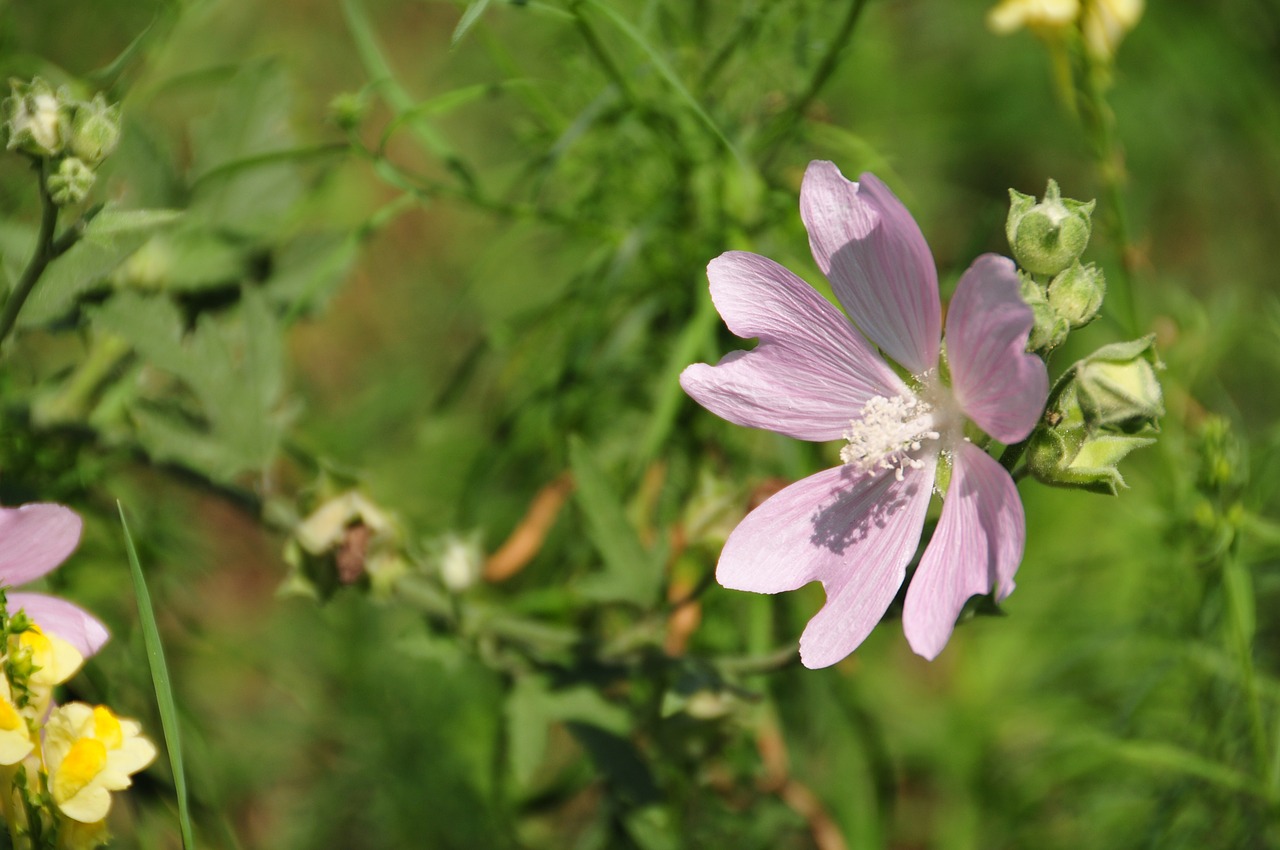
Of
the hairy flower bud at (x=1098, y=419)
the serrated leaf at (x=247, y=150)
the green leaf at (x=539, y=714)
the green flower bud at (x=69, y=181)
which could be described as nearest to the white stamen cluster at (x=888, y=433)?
the hairy flower bud at (x=1098, y=419)

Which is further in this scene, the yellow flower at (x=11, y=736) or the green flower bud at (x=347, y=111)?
the green flower bud at (x=347, y=111)

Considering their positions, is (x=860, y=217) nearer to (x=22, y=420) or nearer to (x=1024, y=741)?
(x=22, y=420)

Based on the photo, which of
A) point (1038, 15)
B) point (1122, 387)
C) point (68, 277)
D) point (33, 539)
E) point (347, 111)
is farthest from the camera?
point (1038, 15)

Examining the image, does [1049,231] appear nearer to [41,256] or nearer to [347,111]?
[347,111]

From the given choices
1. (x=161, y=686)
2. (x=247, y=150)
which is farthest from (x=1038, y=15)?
(x=161, y=686)

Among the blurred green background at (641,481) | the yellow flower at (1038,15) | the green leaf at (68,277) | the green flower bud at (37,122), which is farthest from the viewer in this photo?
the yellow flower at (1038,15)

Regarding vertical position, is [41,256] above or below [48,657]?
above

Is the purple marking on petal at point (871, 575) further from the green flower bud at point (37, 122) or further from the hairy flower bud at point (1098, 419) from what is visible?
the green flower bud at point (37, 122)

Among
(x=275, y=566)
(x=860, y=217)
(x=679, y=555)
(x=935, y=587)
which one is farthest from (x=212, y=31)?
(x=935, y=587)
